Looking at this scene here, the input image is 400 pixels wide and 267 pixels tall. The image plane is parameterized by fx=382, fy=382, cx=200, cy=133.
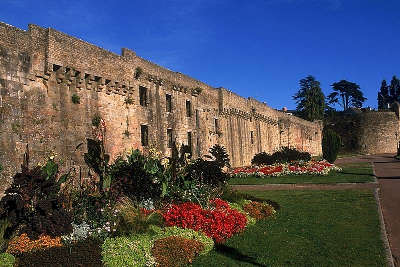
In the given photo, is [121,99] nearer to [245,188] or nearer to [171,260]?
[245,188]

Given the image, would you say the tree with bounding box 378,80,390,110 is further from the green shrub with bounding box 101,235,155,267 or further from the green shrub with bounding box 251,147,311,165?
the green shrub with bounding box 101,235,155,267

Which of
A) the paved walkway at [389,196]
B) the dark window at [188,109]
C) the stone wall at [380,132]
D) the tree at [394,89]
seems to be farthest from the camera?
the tree at [394,89]

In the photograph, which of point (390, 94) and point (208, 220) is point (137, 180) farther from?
point (390, 94)

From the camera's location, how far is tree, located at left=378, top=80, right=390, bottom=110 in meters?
96.8

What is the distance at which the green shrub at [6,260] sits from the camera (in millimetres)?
6832

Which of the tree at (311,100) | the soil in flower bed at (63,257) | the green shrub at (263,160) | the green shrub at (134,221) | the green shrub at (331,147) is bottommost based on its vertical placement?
the soil in flower bed at (63,257)

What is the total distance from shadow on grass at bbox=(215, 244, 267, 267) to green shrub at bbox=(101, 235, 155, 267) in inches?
67.8

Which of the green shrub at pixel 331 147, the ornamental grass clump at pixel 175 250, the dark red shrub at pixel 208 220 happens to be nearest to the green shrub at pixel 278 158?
the green shrub at pixel 331 147

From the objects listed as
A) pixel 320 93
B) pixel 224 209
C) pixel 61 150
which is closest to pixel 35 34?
pixel 61 150

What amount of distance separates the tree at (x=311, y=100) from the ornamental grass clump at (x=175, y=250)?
70.3m

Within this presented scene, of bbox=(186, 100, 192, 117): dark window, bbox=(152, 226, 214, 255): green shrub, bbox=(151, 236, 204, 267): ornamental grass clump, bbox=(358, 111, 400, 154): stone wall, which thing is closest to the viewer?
bbox=(151, 236, 204, 267): ornamental grass clump

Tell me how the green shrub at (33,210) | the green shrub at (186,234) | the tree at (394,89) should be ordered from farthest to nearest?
the tree at (394,89)
the green shrub at (186,234)
the green shrub at (33,210)

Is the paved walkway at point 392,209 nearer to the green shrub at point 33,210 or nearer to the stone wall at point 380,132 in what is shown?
the green shrub at point 33,210

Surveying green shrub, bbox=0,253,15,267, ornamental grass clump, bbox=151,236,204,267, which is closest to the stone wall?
ornamental grass clump, bbox=151,236,204,267
